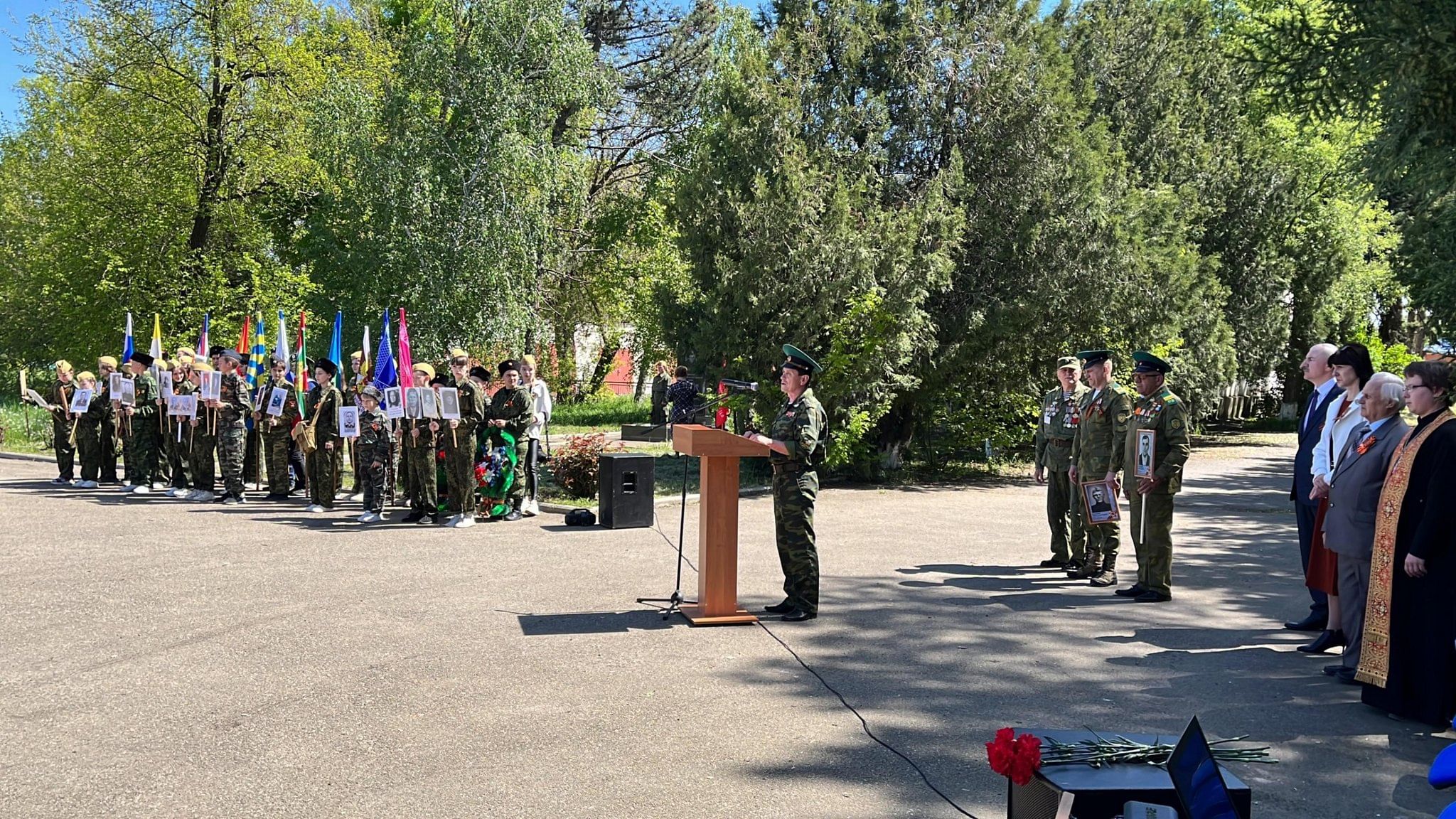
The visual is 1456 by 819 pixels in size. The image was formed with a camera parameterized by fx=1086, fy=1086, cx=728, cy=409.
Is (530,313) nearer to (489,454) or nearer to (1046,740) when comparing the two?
(489,454)

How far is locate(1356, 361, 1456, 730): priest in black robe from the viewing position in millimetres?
5891

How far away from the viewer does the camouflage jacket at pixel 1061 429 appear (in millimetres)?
10695

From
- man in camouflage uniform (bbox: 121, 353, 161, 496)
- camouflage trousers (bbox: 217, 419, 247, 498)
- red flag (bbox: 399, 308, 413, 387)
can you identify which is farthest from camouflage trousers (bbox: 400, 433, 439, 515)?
man in camouflage uniform (bbox: 121, 353, 161, 496)

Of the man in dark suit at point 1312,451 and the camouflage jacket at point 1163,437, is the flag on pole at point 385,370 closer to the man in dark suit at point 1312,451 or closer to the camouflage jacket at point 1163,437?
the camouflage jacket at point 1163,437

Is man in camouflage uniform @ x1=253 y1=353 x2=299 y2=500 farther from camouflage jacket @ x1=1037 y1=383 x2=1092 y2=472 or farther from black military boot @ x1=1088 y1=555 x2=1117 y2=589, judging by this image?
black military boot @ x1=1088 y1=555 x2=1117 y2=589

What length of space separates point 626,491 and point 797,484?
16.3 feet

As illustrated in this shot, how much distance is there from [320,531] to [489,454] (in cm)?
224

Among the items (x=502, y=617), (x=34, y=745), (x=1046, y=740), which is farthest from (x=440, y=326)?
(x=1046, y=740)

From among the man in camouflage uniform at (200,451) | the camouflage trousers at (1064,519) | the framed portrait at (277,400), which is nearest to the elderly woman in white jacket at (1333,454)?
the camouflage trousers at (1064,519)

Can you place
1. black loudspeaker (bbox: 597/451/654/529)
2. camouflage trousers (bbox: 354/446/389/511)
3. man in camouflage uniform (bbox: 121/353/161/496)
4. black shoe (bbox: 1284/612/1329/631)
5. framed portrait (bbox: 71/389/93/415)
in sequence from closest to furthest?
black shoe (bbox: 1284/612/1329/631)
black loudspeaker (bbox: 597/451/654/529)
camouflage trousers (bbox: 354/446/389/511)
man in camouflage uniform (bbox: 121/353/161/496)
framed portrait (bbox: 71/389/93/415)

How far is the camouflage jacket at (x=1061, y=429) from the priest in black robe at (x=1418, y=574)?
4252mm

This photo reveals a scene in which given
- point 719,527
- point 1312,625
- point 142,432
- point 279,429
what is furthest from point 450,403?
point 1312,625

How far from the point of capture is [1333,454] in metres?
7.62

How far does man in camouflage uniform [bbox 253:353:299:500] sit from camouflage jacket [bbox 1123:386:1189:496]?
1184cm
